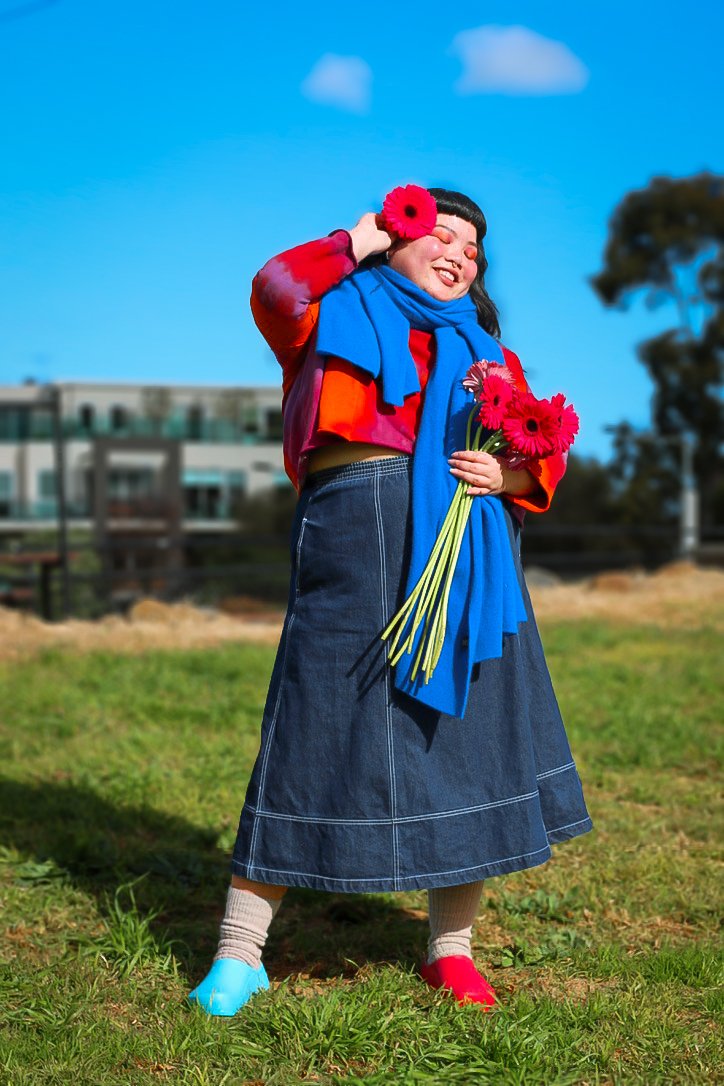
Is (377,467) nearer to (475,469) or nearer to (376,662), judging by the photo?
(475,469)

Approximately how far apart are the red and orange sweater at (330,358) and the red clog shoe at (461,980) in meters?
1.00

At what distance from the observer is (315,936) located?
2889 millimetres

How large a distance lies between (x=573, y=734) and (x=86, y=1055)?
315 centimetres

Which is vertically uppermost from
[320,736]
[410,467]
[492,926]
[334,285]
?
[334,285]

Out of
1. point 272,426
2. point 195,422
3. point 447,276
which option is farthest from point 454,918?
point 195,422

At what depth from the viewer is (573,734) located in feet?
16.4

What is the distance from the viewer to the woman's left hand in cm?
237

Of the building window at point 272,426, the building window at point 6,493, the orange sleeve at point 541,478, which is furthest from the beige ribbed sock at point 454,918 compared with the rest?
the building window at point 6,493

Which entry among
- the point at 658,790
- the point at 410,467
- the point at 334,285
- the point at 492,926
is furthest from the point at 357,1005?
the point at 658,790

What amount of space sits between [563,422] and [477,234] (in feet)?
1.61

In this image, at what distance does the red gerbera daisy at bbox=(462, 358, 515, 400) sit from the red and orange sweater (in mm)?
110

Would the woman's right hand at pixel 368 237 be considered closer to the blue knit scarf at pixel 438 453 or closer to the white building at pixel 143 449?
the blue knit scarf at pixel 438 453

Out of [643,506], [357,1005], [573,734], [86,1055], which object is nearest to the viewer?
[86,1055]

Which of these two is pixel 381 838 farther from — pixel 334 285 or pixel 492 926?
pixel 334 285
